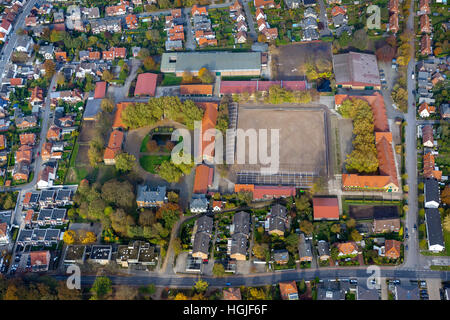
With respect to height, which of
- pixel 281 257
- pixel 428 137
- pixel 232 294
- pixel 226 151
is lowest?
pixel 232 294

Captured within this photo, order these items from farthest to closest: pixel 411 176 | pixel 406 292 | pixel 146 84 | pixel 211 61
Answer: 1. pixel 211 61
2. pixel 146 84
3. pixel 411 176
4. pixel 406 292

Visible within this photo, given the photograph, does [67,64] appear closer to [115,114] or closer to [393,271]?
[115,114]

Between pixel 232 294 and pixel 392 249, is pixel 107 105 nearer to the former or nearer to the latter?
pixel 232 294

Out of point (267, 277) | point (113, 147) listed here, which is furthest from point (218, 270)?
point (113, 147)

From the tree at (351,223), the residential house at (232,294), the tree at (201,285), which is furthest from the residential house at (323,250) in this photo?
the tree at (201,285)

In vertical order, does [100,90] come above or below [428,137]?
above

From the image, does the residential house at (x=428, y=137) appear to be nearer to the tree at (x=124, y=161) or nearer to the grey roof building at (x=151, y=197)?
the grey roof building at (x=151, y=197)
